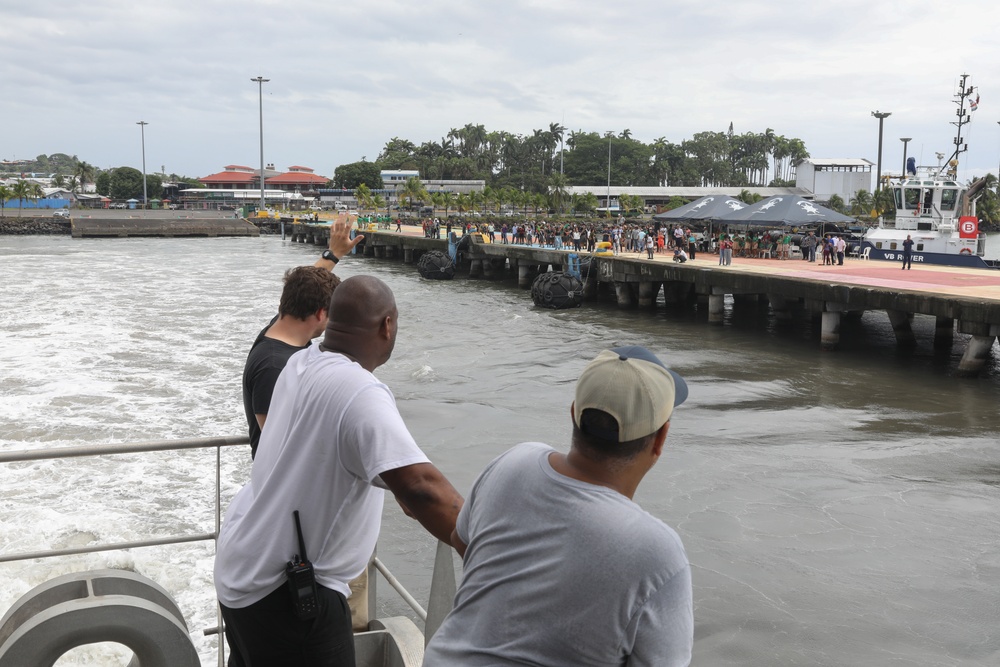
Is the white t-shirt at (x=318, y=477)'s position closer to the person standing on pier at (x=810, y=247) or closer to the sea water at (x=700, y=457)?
the sea water at (x=700, y=457)

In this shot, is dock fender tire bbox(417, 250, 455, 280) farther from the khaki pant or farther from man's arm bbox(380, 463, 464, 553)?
man's arm bbox(380, 463, 464, 553)

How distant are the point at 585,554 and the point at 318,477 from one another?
2.77 feet

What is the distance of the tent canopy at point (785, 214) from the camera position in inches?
1174

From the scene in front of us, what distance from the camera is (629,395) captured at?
1.66 m

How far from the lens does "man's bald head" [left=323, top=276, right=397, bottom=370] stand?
7.78 ft

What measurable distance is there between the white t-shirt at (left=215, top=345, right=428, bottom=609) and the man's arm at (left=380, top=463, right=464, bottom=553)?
24 mm

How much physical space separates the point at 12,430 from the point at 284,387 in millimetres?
12085

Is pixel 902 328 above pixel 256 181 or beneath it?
beneath

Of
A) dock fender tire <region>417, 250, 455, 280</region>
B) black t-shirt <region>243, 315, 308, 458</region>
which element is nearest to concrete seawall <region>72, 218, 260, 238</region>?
dock fender tire <region>417, 250, 455, 280</region>

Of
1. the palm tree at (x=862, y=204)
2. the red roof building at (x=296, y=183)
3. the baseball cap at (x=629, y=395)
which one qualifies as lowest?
the baseball cap at (x=629, y=395)

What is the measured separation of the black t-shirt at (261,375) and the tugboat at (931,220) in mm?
30740

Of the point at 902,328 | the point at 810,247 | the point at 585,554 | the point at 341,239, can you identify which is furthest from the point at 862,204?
the point at 585,554

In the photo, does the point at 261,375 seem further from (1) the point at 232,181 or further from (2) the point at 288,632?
(1) the point at 232,181

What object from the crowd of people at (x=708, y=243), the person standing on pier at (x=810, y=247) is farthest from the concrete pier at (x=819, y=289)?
the person standing on pier at (x=810, y=247)
